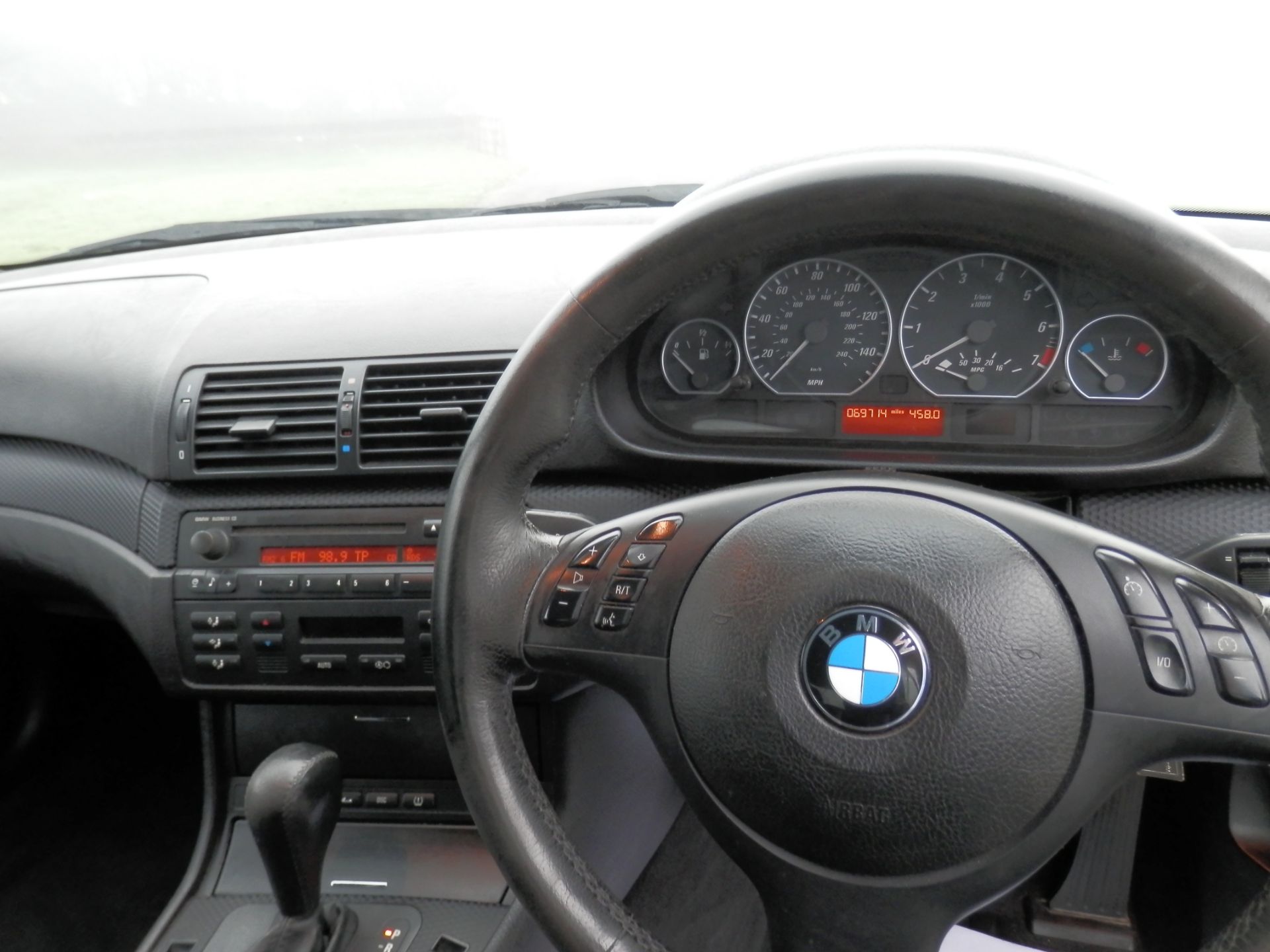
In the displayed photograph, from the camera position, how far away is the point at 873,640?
1003 mm

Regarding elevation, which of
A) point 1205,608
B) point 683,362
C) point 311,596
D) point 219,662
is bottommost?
point 219,662

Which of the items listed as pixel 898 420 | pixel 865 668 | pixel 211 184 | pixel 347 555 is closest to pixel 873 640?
pixel 865 668

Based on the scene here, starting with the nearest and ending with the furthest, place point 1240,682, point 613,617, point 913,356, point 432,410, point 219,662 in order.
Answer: point 1240,682
point 613,617
point 913,356
point 432,410
point 219,662

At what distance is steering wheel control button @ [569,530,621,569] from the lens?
1.14 m

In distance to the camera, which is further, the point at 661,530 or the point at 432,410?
the point at 432,410

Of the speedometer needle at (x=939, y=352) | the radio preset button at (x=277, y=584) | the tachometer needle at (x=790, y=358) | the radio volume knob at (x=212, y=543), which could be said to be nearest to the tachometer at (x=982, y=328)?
the speedometer needle at (x=939, y=352)

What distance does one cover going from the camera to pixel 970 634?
100 centimetres

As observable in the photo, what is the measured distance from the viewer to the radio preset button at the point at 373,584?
1802 millimetres

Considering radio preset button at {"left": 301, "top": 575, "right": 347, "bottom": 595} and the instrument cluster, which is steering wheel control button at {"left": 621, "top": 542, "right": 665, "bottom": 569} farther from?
radio preset button at {"left": 301, "top": 575, "right": 347, "bottom": 595}

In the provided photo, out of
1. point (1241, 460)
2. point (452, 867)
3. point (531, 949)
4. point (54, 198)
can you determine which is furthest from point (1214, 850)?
point (54, 198)

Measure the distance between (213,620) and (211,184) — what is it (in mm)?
1104

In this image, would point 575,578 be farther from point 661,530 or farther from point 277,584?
point 277,584

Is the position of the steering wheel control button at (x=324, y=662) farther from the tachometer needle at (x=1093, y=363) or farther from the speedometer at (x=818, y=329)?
the tachometer needle at (x=1093, y=363)

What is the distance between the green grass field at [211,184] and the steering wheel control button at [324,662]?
1019 mm
